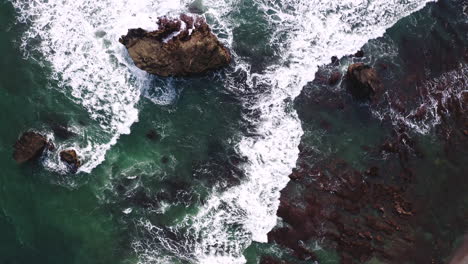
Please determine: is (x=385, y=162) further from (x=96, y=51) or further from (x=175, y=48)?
(x=96, y=51)

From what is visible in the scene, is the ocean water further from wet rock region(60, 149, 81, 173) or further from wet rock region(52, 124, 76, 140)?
wet rock region(60, 149, 81, 173)

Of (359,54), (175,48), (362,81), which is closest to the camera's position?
(175,48)

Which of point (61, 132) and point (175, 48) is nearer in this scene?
point (175, 48)

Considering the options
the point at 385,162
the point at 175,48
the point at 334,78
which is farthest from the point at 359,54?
the point at 175,48

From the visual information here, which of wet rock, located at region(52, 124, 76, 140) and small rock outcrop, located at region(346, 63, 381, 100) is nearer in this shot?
wet rock, located at region(52, 124, 76, 140)

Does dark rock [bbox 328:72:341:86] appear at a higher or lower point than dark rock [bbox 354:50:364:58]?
lower

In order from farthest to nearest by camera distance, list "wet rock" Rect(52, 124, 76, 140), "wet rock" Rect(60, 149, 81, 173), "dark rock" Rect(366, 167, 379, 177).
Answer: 1. "dark rock" Rect(366, 167, 379, 177)
2. "wet rock" Rect(52, 124, 76, 140)
3. "wet rock" Rect(60, 149, 81, 173)

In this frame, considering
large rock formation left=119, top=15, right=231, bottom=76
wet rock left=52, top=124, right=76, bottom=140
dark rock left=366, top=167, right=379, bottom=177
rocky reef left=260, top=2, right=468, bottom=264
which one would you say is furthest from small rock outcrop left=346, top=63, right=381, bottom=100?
wet rock left=52, top=124, right=76, bottom=140
